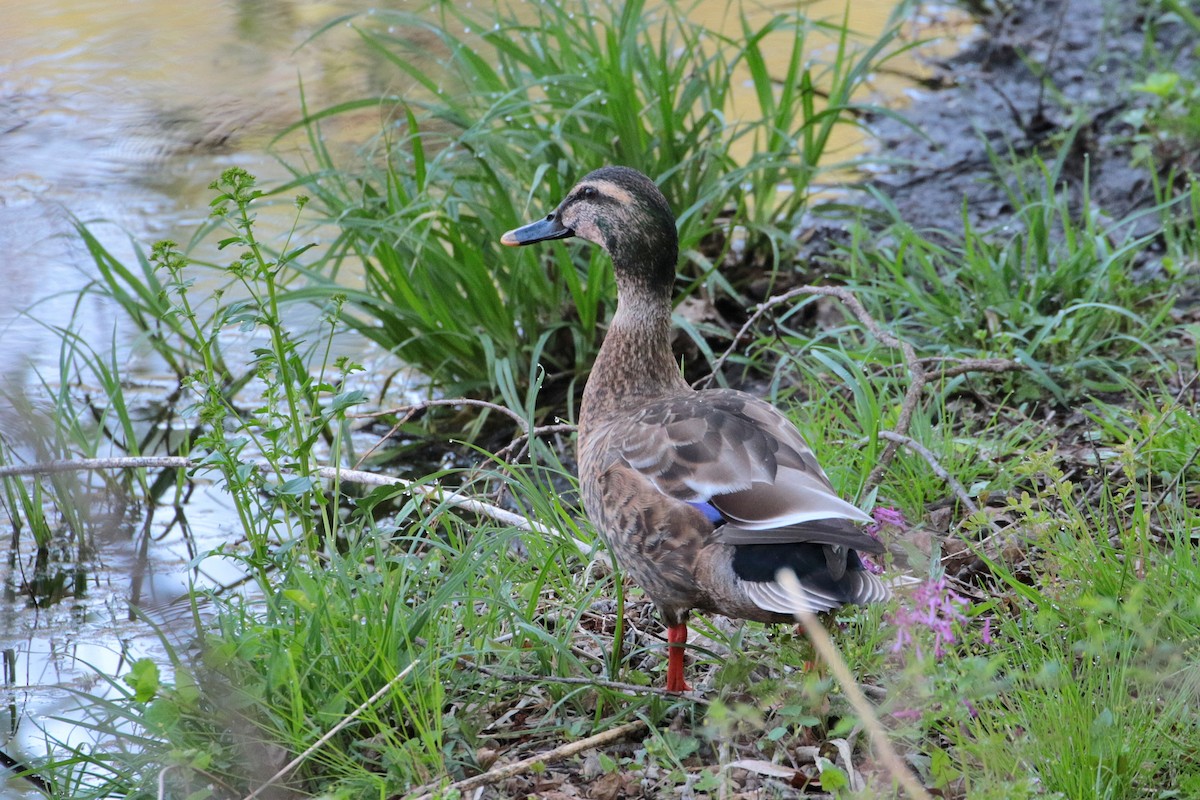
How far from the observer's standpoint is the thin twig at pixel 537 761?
2490 millimetres

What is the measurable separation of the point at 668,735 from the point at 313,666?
0.75 meters

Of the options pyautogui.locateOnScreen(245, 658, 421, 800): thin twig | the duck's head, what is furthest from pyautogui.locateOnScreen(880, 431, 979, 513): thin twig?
pyautogui.locateOnScreen(245, 658, 421, 800): thin twig

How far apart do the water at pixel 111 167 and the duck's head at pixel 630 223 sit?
1.22 meters

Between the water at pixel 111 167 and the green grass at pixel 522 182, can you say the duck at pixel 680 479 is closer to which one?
the green grass at pixel 522 182

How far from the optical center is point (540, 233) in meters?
3.60

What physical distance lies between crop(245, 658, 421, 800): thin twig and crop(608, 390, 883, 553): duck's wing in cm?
67

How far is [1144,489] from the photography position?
3.42m

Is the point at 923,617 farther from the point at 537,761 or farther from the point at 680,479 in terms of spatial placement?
the point at 537,761

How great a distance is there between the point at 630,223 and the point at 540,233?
1.15 ft

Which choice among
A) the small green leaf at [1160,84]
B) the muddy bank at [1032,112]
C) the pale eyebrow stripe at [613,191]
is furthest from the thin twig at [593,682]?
the small green leaf at [1160,84]

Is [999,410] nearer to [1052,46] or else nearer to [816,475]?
[816,475]

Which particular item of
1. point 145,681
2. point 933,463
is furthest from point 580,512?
point 145,681

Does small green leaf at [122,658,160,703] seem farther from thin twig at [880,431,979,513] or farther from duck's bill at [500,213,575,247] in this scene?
thin twig at [880,431,979,513]

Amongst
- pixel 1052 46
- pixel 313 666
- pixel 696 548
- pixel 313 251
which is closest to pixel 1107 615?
pixel 696 548
